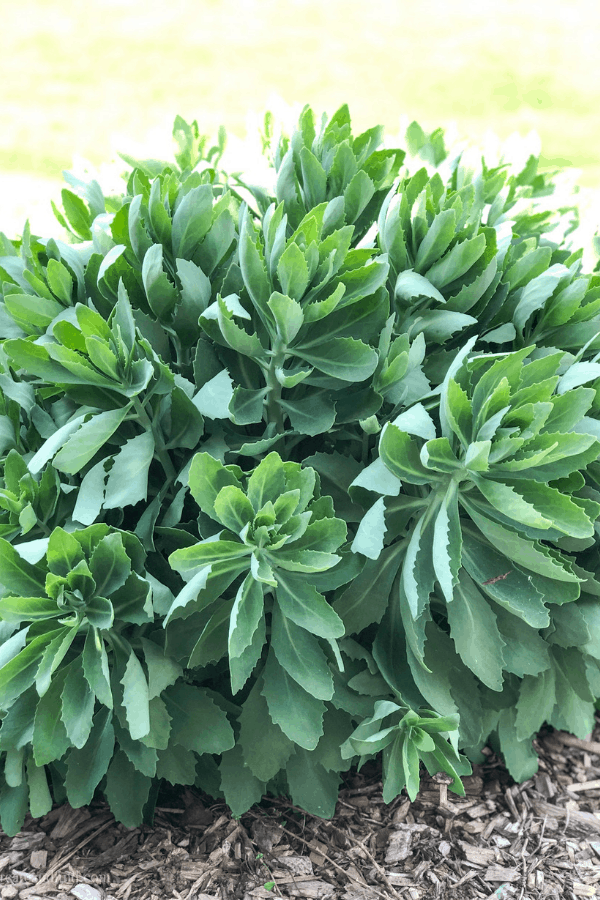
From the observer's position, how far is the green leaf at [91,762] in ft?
5.48

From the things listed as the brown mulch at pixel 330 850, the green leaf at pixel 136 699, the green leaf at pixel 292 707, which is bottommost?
the brown mulch at pixel 330 850

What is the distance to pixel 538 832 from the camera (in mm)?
2021

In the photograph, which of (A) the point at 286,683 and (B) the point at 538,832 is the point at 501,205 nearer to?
(A) the point at 286,683

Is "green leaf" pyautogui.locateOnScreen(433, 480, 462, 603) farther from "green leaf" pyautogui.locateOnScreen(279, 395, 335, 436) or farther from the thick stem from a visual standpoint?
the thick stem

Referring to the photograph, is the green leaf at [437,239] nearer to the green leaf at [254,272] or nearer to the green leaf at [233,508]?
the green leaf at [254,272]

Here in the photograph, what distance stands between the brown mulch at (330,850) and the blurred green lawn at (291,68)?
6.63 metres

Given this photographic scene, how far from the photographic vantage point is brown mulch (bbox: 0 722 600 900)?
1.80 m

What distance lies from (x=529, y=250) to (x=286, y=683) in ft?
3.90

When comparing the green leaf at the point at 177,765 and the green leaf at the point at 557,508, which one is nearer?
the green leaf at the point at 557,508

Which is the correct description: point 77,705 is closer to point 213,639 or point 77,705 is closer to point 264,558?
point 213,639

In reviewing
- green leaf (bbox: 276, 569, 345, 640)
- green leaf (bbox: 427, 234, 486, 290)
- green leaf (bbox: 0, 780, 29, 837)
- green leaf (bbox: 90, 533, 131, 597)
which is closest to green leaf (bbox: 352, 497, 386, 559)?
green leaf (bbox: 276, 569, 345, 640)

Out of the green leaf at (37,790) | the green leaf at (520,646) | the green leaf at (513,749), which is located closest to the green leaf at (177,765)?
the green leaf at (37,790)

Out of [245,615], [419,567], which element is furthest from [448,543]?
[245,615]

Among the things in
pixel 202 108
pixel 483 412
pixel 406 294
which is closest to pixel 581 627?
pixel 483 412
